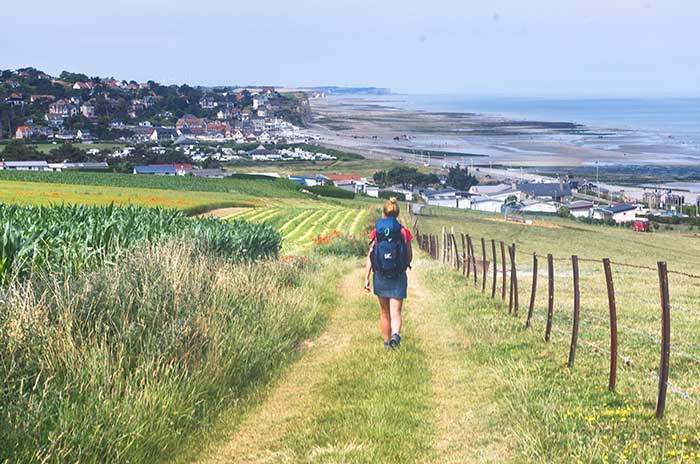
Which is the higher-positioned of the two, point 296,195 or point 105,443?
point 105,443

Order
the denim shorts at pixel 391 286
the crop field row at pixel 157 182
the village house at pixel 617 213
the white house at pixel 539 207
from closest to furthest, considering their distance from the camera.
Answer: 1. the denim shorts at pixel 391 286
2. the crop field row at pixel 157 182
3. the village house at pixel 617 213
4. the white house at pixel 539 207

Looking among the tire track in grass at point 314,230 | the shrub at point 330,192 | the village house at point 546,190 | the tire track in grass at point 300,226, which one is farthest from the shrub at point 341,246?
the village house at point 546,190

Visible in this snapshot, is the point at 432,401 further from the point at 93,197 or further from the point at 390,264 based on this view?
the point at 93,197

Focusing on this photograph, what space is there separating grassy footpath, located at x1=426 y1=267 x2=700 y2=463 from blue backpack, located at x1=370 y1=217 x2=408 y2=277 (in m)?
1.40

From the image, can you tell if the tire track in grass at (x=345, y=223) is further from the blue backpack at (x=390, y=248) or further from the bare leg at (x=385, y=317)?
the blue backpack at (x=390, y=248)

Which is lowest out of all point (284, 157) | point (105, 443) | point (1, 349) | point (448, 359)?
point (284, 157)

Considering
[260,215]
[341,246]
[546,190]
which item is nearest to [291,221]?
[260,215]

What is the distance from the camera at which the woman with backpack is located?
35.3ft

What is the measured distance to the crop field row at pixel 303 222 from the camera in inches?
1606

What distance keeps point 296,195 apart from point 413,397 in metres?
76.6

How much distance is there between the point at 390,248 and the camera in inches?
423

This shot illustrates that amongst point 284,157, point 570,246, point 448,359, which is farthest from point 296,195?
point 284,157

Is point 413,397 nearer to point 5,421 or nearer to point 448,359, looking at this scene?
point 448,359

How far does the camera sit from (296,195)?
278ft
